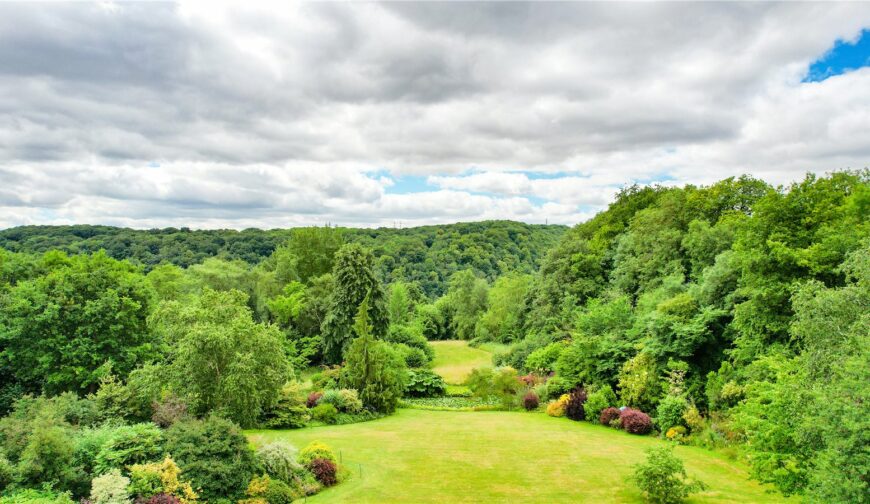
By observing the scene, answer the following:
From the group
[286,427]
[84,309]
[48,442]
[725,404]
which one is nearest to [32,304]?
[84,309]

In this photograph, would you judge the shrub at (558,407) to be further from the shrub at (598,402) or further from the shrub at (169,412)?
the shrub at (169,412)

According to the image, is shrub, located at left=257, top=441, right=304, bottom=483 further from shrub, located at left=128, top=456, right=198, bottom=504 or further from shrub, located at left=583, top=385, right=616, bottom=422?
shrub, located at left=583, top=385, right=616, bottom=422

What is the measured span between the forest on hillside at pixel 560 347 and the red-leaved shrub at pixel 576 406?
103 mm

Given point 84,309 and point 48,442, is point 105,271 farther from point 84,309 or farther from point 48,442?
point 48,442

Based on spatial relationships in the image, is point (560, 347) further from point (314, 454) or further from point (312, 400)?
point (314, 454)

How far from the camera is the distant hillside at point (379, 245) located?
7975 centimetres

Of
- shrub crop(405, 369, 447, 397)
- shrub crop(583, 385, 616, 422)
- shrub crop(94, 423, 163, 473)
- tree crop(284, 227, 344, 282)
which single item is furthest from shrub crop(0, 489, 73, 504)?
tree crop(284, 227, 344, 282)

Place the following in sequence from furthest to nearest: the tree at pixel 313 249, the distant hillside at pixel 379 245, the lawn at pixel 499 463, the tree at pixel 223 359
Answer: the distant hillside at pixel 379 245 < the tree at pixel 313 249 < the tree at pixel 223 359 < the lawn at pixel 499 463

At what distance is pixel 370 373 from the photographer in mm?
26422

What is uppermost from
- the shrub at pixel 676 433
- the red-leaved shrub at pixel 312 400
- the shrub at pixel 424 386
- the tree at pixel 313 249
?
the tree at pixel 313 249

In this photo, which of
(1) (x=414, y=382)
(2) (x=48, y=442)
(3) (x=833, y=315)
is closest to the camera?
(3) (x=833, y=315)

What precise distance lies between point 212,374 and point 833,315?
17043 mm

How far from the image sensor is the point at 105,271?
80.4ft

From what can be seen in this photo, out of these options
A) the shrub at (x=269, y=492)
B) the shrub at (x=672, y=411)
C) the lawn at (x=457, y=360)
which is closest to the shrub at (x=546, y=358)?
the lawn at (x=457, y=360)
